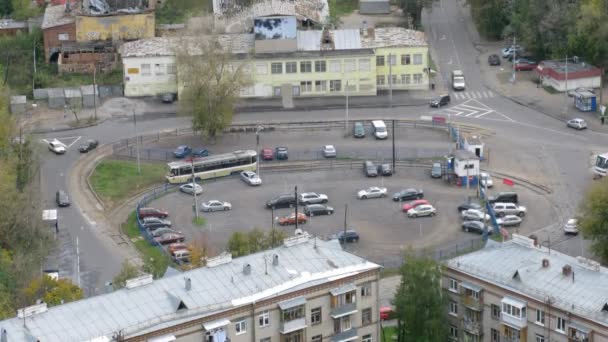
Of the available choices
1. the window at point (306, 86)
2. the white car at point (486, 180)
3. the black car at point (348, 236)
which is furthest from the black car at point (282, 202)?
the window at point (306, 86)

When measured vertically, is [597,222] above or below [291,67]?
below

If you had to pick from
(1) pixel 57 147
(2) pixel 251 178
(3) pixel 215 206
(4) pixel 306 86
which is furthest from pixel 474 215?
(1) pixel 57 147

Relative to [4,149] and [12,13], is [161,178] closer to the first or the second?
[4,149]

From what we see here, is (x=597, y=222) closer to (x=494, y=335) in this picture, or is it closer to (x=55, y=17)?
(x=494, y=335)

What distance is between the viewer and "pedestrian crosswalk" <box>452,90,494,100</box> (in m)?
97.1

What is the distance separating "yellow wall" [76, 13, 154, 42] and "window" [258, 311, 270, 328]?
48.8 meters

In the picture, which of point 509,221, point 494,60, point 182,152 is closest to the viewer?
point 509,221

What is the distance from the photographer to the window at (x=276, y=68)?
97000mm

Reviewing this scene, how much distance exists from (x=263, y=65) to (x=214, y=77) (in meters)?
7.28

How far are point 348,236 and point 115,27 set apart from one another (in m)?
33.4

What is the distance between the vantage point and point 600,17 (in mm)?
99000

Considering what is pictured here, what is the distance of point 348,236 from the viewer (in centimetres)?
7512

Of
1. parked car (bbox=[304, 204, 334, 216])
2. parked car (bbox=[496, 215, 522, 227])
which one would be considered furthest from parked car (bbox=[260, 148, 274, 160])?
parked car (bbox=[496, 215, 522, 227])

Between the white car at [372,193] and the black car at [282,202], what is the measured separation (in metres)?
3.67
